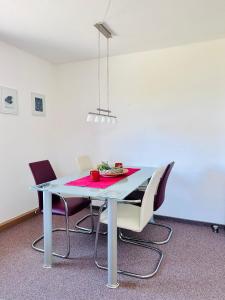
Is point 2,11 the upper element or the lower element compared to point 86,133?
upper

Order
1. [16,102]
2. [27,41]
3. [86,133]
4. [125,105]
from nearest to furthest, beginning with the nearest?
[27,41], [16,102], [125,105], [86,133]

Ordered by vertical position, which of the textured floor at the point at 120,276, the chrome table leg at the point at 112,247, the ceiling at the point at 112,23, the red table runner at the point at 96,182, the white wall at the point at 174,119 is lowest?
the textured floor at the point at 120,276

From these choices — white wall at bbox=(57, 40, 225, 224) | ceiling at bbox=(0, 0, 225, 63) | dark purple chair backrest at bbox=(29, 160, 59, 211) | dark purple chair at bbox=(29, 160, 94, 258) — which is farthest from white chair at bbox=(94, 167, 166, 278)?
ceiling at bbox=(0, 0, 225, 63)

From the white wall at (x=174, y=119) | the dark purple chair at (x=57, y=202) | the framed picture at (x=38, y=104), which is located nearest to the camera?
the dark purple chair at (x=57, y=202)

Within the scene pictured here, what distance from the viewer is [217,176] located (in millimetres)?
3012

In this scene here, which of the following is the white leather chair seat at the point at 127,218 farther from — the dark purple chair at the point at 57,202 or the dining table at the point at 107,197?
the dark purple chair at the point at 57,202

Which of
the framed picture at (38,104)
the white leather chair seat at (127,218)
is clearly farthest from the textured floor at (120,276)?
the framed picture at (38,104)

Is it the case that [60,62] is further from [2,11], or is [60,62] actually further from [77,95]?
[2,11]

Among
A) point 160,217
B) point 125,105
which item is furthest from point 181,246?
point 125,105

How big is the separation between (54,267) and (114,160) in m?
1.82

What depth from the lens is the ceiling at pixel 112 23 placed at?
84.2 inches

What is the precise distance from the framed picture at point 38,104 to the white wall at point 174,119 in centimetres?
62

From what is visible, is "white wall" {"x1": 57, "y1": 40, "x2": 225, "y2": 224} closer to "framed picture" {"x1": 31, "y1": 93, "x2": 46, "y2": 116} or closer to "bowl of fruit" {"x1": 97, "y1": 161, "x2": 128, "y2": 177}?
"framed picture" {"x1": 31, "y1": 93, "x2": 46, "y2": 116}

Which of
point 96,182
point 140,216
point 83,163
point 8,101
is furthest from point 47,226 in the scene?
point 8,101
